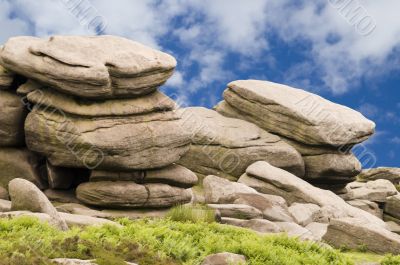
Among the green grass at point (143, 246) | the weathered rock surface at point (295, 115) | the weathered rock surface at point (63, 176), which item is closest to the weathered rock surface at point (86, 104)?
the weathered rock surface at point (63, 176)

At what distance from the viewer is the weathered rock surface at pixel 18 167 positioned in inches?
1366

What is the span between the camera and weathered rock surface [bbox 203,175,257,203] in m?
35.2

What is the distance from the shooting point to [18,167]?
3494cm

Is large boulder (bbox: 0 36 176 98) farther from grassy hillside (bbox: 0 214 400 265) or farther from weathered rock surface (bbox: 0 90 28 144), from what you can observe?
grassy hillside (bbox: 0 214 400 265)

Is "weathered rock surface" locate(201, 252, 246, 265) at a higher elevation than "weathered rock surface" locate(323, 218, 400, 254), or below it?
below

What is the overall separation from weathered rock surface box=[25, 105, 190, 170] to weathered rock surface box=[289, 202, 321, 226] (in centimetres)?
795

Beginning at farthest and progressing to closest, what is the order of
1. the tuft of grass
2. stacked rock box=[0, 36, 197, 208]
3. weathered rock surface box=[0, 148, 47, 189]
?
weathered rock surface box=[0, 148, 47, 189] < stacked rock box=[0, 36, 197, 208] < the tuft of grass

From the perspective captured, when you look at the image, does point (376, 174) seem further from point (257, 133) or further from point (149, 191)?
point (149, 191)

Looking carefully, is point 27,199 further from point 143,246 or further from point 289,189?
point 289,189

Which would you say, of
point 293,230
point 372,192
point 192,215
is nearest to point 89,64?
point 192,215

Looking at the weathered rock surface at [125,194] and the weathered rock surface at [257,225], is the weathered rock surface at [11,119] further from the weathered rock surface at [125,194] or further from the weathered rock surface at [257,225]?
the weathered rock surface at [257,225]

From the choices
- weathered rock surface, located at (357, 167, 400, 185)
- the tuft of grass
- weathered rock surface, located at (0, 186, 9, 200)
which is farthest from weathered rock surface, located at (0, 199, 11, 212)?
weathered rock surface, located at (357, 167, 400, 185)

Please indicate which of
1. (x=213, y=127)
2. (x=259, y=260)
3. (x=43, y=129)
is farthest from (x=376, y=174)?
(x=259, y=260)

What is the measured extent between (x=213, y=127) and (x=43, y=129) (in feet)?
52.3
